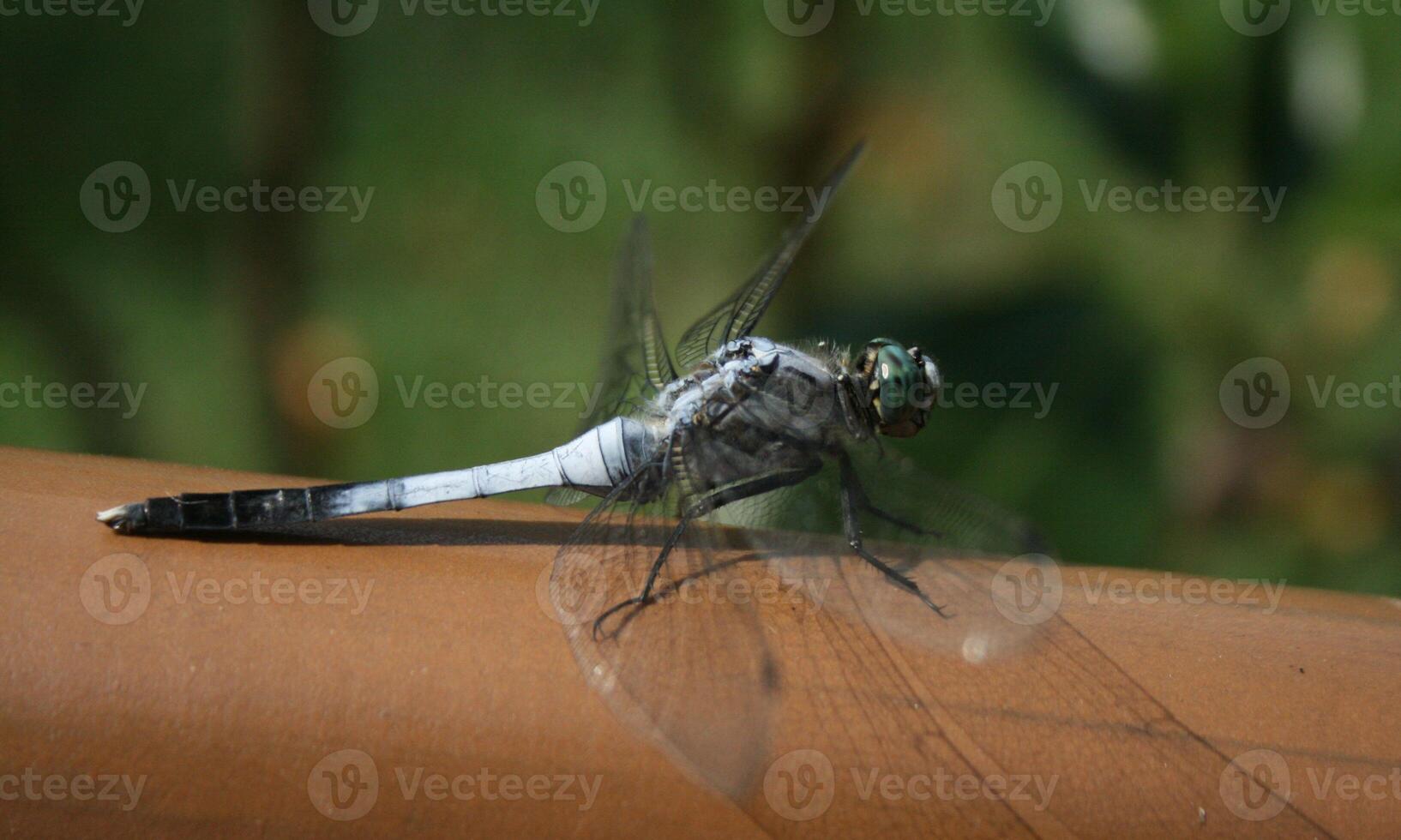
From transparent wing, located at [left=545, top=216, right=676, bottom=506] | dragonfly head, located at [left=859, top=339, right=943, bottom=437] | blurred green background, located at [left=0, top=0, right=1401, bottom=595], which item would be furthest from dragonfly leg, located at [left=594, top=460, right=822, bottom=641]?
blurred green background, located at [left=0, top=0, right=1401, bottom=595]

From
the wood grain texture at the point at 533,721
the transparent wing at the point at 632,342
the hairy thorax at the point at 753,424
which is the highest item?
the transparent wing at the point at 632,342

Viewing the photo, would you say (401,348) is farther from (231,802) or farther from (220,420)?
(231,802)

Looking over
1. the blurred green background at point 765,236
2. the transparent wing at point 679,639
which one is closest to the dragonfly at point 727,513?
the transparent wing at point 679,639

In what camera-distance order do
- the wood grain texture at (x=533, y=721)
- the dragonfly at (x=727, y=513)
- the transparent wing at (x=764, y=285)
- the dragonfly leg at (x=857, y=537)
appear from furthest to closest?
the transparent wing at (x=764, y=285)
the dragonfly leg at (x=857, y=537)
the dragonfly at (x=727, y=513)
the wood grain texture at (x=533, y=721)

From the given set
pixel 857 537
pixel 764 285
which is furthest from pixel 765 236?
pixel 857 537

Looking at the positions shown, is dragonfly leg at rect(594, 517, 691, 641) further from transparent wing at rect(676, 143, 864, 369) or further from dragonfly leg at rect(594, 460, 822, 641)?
transparent wing at rect(676, 143, 864, 369)

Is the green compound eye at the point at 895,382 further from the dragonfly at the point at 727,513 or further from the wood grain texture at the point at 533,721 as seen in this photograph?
the wood grain texture at the point at 533,721

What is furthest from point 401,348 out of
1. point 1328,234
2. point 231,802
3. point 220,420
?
point 1328,234

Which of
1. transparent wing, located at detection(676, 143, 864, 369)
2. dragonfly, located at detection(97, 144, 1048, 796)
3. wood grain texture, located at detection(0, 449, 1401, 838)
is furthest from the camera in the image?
transparent wing, located at detection(676, 143, 864, 369)
